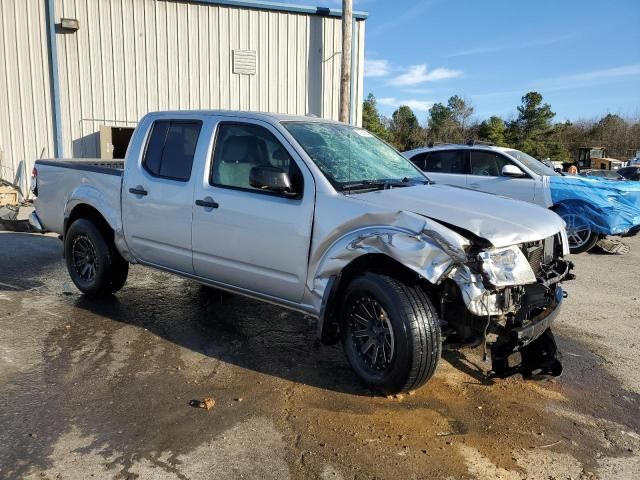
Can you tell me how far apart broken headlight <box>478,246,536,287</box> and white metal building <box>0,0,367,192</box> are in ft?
39.2

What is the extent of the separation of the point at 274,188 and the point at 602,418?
Answer: 2.61 m

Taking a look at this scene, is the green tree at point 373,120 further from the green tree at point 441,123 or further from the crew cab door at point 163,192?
the crew cab door at point 163,192

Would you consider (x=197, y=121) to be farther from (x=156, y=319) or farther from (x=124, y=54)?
(x=124, y=54)

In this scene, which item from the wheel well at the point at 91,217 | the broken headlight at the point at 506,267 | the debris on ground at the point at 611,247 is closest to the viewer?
the broken headlight at the point at 506,267

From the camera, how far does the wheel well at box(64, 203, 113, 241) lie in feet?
18.3

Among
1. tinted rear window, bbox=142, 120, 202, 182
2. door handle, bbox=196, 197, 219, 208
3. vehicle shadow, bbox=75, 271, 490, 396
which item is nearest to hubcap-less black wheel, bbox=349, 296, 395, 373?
vehicle shadow, bbox=75, 271, 490, 396

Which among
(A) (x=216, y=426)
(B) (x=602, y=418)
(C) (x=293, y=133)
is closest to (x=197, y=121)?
(C) (x=293, y=133)

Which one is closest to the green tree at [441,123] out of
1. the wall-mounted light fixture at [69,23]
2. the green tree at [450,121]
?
the green tree at [450,121]

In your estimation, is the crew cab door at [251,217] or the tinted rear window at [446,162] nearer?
the crew cab door at [251,217]

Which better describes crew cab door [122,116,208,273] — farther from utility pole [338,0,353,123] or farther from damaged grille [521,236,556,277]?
utility pole [338,0,353,123]

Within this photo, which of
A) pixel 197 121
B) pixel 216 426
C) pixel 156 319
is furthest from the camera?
pixel 156 319

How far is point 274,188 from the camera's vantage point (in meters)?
3.85

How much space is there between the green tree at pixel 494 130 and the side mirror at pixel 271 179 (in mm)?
49802

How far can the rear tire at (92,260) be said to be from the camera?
17.9ft
